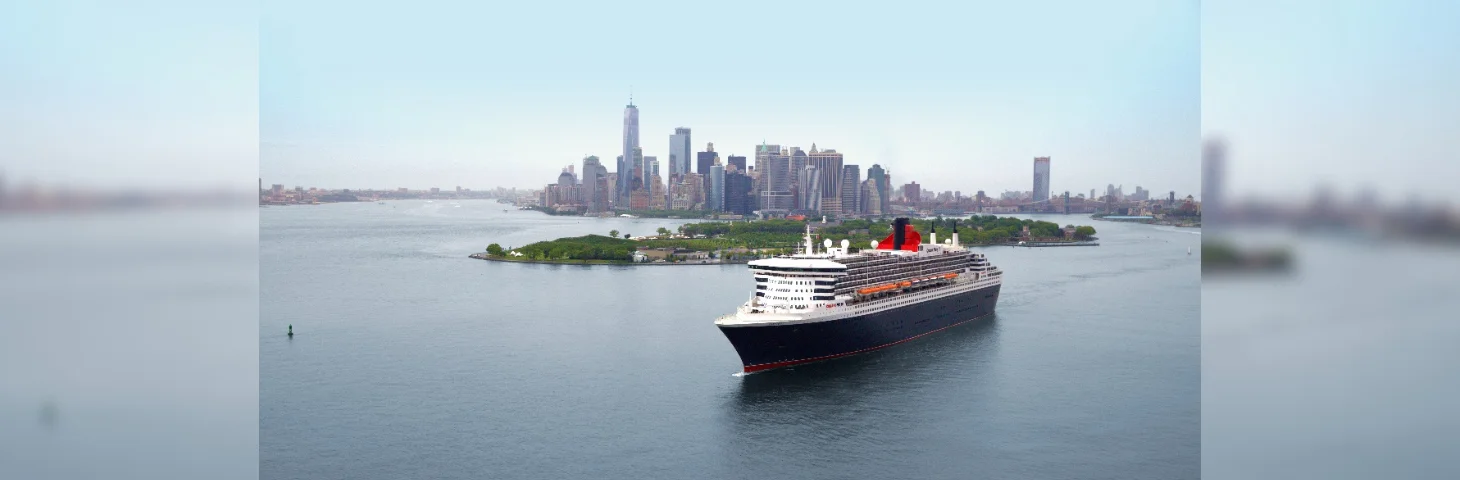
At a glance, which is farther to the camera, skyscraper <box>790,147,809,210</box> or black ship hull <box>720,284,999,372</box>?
skyscraper <box>790,147,809,210</box>

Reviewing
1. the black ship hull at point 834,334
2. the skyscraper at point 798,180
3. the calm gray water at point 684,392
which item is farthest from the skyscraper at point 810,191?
the black ship hull at point 834,334

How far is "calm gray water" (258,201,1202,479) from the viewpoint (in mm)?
5434

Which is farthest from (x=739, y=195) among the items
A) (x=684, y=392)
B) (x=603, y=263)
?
(x=684, y=392)

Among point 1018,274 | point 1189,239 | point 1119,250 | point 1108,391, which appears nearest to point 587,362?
point 1108,391

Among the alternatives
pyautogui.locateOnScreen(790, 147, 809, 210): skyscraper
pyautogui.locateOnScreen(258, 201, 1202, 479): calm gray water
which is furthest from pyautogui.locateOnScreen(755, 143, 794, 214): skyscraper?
pyautogui.locateOnScreen(258, 201, 1202, 479): calm gray water

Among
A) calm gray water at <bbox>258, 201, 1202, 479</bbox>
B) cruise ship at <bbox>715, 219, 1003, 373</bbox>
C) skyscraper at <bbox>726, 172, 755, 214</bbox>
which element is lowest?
calm gray water at <bbox>258, 201, 1202, 479</bbox>

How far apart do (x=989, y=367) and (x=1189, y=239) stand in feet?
49.9

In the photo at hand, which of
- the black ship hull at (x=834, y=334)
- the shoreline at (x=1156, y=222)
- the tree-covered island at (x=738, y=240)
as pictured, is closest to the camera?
the black ship hull at (x=834, y=334)

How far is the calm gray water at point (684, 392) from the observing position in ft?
17.8

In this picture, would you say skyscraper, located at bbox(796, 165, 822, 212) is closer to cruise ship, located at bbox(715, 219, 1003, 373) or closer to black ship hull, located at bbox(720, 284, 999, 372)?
cruise ship, located at bbox(715, 219, 1003, 373)

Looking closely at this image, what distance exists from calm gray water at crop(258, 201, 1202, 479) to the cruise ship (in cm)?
20

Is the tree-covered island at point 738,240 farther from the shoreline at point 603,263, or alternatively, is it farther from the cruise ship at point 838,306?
the cruise ship at point 838,306

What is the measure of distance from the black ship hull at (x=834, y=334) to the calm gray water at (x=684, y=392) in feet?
0.50

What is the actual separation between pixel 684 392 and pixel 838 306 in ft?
6.64
